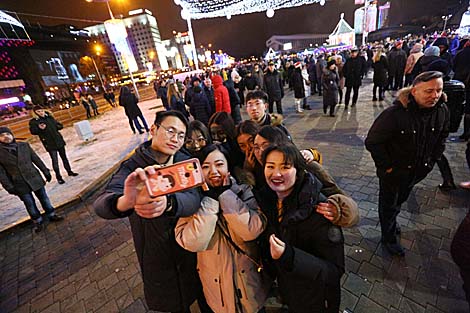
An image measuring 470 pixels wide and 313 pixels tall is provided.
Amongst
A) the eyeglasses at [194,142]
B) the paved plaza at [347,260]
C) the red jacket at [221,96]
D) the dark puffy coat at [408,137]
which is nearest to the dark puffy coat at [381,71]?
the paved plaza at [347,260]

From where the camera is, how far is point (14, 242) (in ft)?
13.6

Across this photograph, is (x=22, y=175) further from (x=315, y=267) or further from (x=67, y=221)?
(x=315, y=267)

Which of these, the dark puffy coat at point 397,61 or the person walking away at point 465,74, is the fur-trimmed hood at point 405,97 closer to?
the person walking away at point 465,74

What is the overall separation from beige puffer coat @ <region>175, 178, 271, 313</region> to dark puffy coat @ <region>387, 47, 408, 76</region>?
11260 millimetres

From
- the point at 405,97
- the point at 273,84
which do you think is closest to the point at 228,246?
the point at 405,97

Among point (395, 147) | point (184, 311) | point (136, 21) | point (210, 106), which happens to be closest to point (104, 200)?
point (184, 311)

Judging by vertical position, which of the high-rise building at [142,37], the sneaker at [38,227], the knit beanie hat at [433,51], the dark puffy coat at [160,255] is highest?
the high-rise building at [142,37]

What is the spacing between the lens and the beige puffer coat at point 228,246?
137 centimetres

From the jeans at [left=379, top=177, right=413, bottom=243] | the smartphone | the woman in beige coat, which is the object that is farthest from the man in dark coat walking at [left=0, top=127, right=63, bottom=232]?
the jeans at [left=379, top=177, right=413, bottom=243]

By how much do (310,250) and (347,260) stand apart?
5.16 feet

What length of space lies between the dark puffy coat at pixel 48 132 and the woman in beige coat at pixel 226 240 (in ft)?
20.9

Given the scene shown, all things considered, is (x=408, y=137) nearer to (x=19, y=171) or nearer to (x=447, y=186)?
(x=447, y=186)

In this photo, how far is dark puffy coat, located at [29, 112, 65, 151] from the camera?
5629mm

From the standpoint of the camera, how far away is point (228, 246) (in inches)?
63.0
